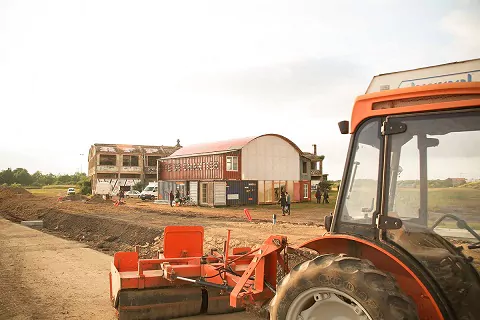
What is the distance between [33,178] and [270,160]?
298 feet

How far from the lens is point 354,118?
12.4 feet

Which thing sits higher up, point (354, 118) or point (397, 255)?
point (354, 118)

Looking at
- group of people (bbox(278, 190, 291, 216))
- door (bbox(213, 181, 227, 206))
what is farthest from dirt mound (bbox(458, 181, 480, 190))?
door (bbox(213, 181, 227, 206))

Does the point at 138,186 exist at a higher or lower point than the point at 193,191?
higher

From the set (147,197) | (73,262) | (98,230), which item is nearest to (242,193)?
(147,197)

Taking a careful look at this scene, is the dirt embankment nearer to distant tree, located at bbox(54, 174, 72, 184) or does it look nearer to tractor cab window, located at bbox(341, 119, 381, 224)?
tractor cab window, located at bbox(341, 119, 381, 224)

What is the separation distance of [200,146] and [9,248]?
30269mm

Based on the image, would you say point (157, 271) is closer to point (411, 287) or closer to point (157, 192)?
point (411, 287)

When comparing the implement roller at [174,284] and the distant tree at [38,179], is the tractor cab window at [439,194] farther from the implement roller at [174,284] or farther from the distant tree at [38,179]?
the distant tree at [38,179]

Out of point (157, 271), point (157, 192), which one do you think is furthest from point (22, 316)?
point (157, 192)

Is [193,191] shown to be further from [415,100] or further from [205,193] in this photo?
[415,100]

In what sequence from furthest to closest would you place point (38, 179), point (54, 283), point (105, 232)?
point (38, 179), point (105, 232), point (54, 283)

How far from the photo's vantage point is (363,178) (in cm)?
376

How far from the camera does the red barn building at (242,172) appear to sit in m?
36.7
